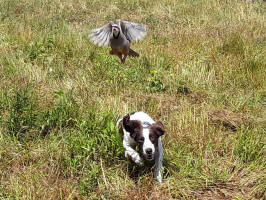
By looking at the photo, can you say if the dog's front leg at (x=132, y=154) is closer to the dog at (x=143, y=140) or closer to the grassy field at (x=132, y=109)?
the dog at (x=143, y=140)

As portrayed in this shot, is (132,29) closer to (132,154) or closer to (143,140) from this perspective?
(143,140)

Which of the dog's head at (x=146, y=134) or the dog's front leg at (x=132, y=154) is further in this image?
the dog's front leg at (x=132, y=154)

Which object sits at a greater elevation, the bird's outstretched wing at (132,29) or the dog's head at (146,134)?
the bird's outstretched wing at (132,29)

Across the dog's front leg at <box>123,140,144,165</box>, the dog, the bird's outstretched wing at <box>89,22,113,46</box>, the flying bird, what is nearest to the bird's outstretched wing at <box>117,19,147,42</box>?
the flying bird

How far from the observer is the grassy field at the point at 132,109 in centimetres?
294

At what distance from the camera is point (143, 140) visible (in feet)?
8.91

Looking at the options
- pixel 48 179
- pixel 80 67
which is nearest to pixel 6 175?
pixel 48 179

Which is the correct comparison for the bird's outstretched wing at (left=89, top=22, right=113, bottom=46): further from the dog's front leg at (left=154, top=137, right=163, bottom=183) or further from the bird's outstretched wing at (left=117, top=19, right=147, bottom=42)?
the dog's front leg at (left=154, top=137, right=163, bottom=183)

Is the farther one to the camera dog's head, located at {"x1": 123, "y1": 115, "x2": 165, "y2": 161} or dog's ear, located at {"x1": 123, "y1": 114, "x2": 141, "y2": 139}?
dog's ear, located at {"x1": 123, "y1": 114, "x2": 141, "y2": 139}

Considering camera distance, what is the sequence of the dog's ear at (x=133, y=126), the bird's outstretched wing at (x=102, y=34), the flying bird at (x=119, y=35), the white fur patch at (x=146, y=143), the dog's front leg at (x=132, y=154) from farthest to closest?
1. the dog's front leg at (x=132, y=154)
2. the dog's ear at (x=133, y=126)
3. the white fur patch at (x=146, y=143)
4. the bird's outstretched wing at (x=102, y=34)
5. the flying bird at (x=119, y=35)

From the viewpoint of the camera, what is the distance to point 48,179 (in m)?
2.98

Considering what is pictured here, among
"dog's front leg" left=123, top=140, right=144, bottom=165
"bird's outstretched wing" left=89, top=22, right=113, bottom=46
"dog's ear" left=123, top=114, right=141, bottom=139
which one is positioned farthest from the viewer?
"dog's front leg" left=123, top=140, right=144, bottom=165

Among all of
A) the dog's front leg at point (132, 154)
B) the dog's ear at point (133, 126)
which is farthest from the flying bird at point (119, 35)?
the dog's front leg at point (132, 154)

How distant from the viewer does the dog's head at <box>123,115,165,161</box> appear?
8.69ft
